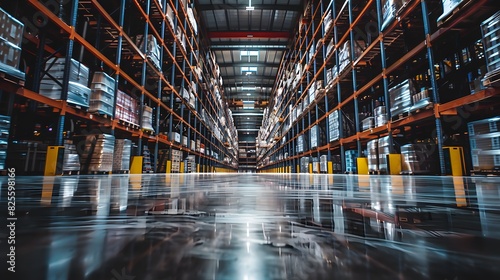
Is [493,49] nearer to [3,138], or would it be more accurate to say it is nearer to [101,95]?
[101,95]

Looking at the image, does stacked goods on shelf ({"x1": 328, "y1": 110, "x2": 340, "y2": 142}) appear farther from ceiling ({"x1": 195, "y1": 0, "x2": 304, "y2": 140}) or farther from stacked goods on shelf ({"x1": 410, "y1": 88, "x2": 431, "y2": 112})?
ceiling ({"x1": 195, "y1": 0, "x2": 304, "y2": 140})

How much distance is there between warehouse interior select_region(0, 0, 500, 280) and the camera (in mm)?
384

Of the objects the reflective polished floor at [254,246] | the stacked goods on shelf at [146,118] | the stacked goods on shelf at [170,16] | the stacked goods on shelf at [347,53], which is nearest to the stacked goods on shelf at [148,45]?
the stacked goods on shelf at [146,118]

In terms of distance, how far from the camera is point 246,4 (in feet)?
40.8

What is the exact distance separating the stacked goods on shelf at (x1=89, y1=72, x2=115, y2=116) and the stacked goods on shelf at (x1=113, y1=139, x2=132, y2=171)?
0.87 m

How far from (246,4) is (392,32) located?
904 cm

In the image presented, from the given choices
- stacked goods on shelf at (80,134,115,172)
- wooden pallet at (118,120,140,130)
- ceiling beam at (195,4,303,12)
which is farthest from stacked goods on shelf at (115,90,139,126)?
ceiling beam at (195,4,303,12)

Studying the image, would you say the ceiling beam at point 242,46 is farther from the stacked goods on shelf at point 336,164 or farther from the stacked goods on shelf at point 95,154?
the stacked goods on shelf at point 95,154

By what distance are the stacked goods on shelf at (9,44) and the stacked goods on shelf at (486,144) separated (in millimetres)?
6432

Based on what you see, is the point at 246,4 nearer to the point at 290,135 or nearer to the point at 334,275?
the point at 290,135

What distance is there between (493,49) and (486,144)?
1318 mm

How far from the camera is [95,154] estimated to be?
4.78 meters

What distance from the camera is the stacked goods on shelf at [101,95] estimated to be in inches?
183

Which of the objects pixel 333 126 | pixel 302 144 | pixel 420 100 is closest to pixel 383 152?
pixel 420 100
